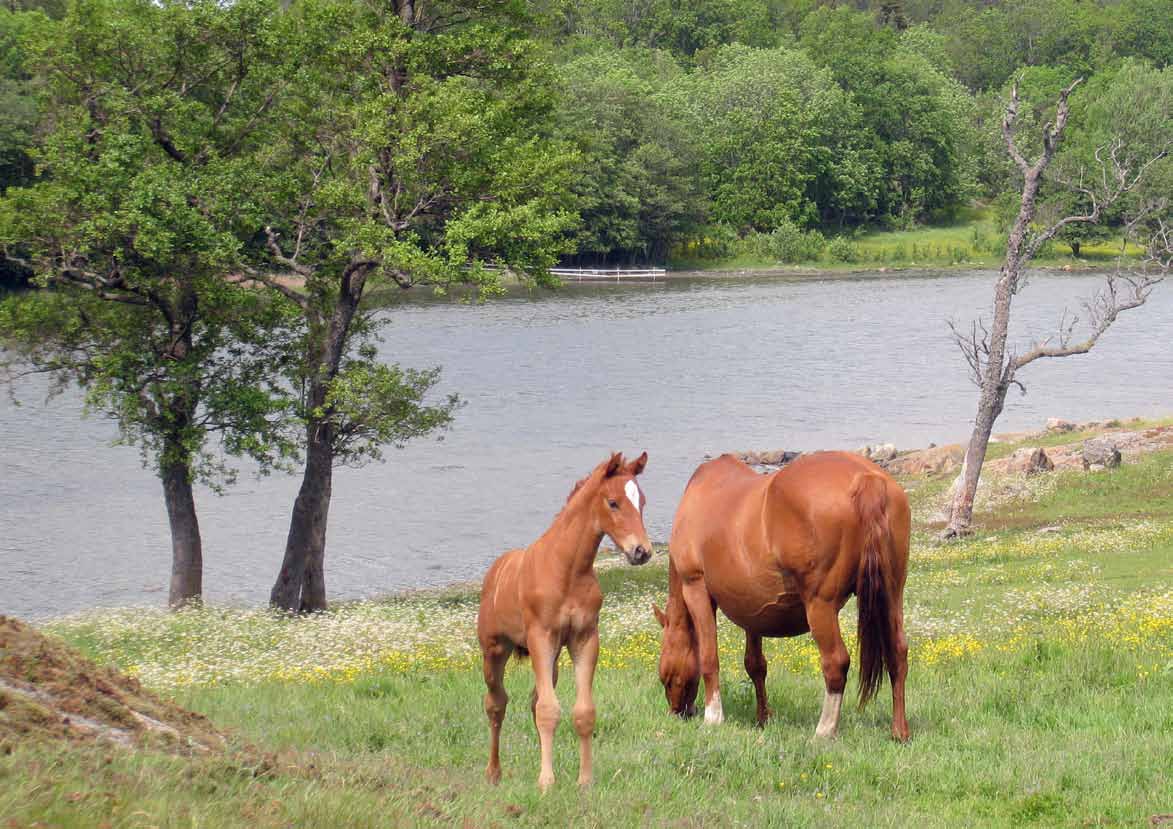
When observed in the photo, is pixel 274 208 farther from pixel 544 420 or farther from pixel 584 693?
pixel 544 420

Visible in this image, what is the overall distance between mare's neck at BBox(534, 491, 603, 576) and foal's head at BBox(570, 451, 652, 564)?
0.06m

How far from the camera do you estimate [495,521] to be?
35.6 metres

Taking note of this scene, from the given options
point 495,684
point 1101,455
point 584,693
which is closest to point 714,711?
point 495,684

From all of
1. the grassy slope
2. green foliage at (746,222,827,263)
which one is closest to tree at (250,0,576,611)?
the grassy slope

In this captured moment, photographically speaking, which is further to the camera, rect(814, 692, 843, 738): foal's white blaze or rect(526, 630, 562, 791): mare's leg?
rect(814, 692, 843, 738): foal's white blaze

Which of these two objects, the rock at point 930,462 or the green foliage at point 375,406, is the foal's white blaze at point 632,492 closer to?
the green foliage at point 375,406

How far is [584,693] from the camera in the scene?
8.64m

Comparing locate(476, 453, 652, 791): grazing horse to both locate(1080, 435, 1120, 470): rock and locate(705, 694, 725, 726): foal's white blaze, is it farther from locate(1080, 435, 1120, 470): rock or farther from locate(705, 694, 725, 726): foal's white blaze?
locate(1080, 435, 1120, 470): rock

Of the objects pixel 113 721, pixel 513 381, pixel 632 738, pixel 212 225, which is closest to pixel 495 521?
pixel 212 225

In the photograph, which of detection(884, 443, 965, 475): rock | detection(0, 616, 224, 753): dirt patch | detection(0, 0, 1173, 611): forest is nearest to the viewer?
detection(0, 616, 224, 753): dirt patch

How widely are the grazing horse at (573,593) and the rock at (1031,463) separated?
2930 centimetres

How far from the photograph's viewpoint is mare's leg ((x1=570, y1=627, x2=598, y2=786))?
8.54 metres

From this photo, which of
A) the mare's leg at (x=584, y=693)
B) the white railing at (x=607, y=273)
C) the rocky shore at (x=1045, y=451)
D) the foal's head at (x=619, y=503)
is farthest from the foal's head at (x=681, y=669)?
the white railing at (x=607, y=273)

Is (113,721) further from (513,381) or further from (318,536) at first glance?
(513,381)
